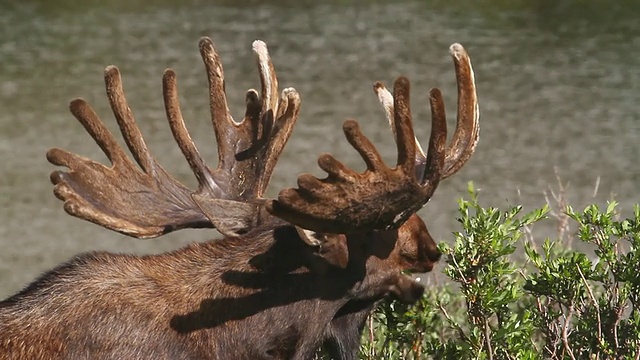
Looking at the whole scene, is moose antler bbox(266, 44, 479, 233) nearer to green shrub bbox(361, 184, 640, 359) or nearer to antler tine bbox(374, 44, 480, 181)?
antler tine bbox(374, 44, 480, 181)

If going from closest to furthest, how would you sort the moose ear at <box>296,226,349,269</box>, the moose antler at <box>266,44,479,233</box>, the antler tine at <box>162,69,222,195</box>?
the moose antler at <box>266,44,479,233</box>
the moose ear at <box>296,226,349,269</box>
the antler tine at <box>162,69,222,195</box>

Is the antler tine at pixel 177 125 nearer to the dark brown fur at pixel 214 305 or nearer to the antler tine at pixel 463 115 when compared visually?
the dark brown fur at pixel 214 305

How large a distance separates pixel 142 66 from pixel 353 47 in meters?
3.93

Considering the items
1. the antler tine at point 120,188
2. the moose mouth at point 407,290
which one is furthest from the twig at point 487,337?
the antler tine at point 120,188

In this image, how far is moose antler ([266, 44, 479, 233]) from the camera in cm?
430

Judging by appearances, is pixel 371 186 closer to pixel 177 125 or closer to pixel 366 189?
pixel 366 189

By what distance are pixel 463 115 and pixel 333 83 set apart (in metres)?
15.0

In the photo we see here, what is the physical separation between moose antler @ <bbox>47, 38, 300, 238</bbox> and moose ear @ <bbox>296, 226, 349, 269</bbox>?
0.54m

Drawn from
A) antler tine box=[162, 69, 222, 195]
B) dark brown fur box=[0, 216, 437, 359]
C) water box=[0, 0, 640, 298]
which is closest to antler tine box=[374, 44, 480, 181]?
dark brown fur box=[0, 216, 437, 359]

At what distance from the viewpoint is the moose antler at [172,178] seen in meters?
5.04

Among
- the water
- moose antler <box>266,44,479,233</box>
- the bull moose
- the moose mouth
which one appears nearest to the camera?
moose antler <box>266,44,479,233</box>

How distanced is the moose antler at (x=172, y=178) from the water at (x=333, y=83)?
3830 millimetres

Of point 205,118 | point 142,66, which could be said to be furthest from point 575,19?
point 205,118

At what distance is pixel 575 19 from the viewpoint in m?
25.8
